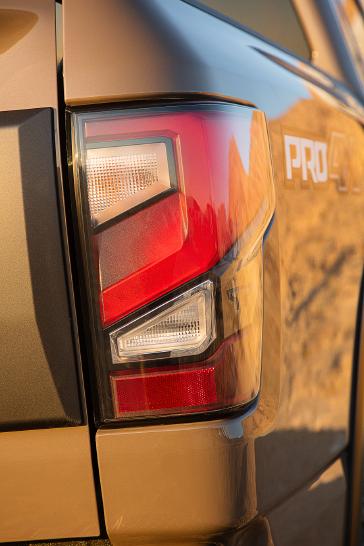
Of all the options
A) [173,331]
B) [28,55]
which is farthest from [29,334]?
→ [28,55]

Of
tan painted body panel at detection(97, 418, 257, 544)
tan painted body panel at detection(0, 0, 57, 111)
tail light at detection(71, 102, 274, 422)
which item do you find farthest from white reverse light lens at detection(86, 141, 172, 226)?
tan painted body panel at detection(97, 418, 257, 544)

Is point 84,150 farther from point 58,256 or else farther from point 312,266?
point 312,266

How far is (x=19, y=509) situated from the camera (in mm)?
1380

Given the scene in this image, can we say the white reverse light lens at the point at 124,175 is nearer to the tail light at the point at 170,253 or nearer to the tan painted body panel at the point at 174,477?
the tail light at the point at 170,253

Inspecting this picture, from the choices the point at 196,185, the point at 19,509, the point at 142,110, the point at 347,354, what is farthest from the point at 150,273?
the point at 347,354

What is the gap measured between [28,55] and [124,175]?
27cm

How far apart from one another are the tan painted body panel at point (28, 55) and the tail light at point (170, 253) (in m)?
0.08

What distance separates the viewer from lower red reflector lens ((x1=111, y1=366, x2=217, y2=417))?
1319 millimetres

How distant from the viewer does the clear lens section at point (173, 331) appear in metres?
1.30

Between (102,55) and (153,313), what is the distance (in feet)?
1.48

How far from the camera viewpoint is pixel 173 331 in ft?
4.27

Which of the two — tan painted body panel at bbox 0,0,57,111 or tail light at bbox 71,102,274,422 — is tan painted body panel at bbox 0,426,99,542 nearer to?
tail light at bbox 71,102,274,422

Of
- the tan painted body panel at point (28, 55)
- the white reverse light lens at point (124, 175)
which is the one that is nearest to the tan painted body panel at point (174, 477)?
the white reverse light lens at point (124, 175)

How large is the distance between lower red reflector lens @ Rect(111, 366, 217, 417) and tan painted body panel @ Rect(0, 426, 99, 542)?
3.8 inches
